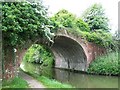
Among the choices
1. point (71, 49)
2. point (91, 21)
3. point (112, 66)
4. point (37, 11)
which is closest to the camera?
point (37, 11)

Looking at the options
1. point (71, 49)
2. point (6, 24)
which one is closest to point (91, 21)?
point (71, 49)

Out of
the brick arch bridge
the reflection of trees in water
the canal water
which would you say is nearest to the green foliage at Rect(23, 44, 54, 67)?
the brick arch bridge

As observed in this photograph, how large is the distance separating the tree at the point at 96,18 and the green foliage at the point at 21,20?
16021 millimetres

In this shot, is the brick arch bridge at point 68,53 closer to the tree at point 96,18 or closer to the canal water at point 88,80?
the canal water at point 88,80

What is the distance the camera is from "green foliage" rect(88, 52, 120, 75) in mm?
18703

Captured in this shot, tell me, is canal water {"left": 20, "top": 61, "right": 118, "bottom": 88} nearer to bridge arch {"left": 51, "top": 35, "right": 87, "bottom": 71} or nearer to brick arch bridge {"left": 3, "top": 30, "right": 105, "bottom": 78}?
brick arch bridge {"left": 3, "top": 30, "right": 105, "bottom": 78}

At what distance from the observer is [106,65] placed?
19250 mm

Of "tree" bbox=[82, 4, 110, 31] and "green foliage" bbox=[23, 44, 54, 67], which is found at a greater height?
"tree" bbox=[82, 4, 110, 31]

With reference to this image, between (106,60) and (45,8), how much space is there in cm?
942

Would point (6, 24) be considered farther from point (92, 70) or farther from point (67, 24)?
point (92, 70)

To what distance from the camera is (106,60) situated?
20.0 metres

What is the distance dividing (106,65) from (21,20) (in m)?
9.83

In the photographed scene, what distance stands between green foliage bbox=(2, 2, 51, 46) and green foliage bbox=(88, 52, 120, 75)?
320 inches

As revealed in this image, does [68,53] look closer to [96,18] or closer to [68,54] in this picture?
[68,54]
